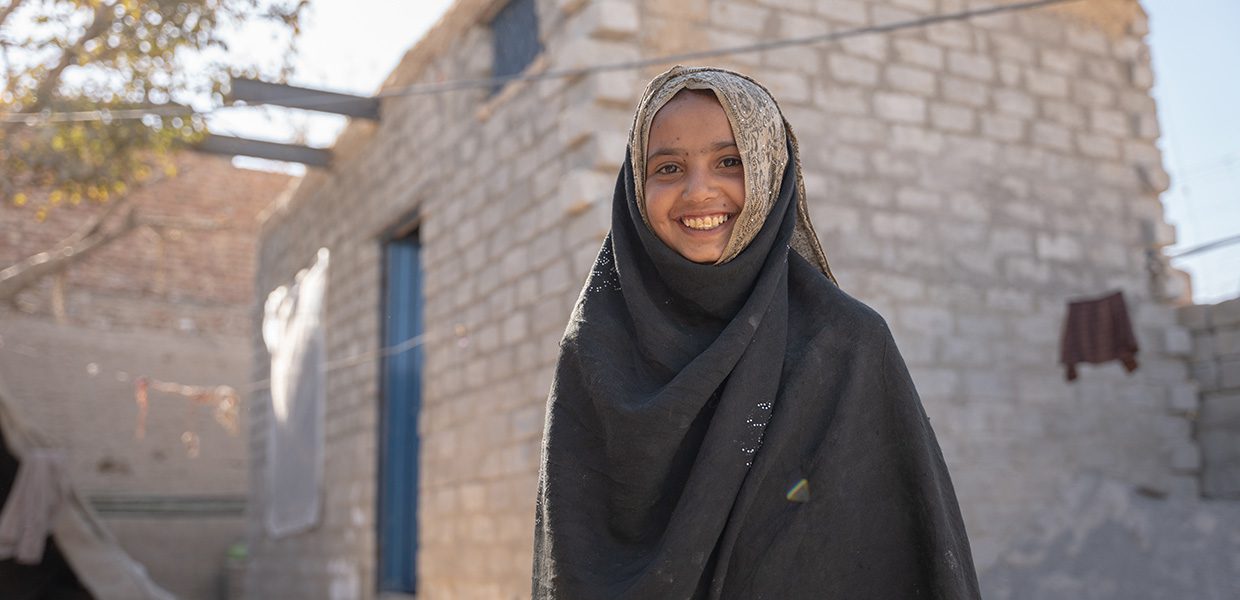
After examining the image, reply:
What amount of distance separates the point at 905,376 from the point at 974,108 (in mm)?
5168

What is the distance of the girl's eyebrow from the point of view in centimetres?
180

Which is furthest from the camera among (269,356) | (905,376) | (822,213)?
(269,356)

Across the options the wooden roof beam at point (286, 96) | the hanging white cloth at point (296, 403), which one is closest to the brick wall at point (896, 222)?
the wooden roof beam at point (286, 96)

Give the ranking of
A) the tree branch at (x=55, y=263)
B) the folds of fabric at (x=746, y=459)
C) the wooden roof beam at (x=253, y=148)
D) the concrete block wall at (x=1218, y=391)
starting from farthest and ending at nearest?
1. the tree branch at (x=55, y=263)
2. the wooden roof beam at (x=253, y=148)
3. the concrete block wall at (x=1218, y=391)
4. the folds of fabric at (x=746, y=459)

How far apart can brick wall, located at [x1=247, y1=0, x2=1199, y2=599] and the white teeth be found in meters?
3.49

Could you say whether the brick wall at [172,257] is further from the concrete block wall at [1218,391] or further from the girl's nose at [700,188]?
the girl's nose at [700,188]

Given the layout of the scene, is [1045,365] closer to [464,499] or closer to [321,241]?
[464,499]

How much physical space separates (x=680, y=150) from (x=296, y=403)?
356 inches

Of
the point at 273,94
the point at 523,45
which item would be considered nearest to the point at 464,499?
the point at 523,45

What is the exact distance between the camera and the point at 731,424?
5.22 ft

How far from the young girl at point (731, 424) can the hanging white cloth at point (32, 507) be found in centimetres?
718

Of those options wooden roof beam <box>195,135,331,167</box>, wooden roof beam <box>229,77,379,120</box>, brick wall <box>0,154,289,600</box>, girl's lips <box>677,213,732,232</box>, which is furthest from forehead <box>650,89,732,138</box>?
brick wall <box>0,154,289,600</box>

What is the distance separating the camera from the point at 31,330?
43.4 feet

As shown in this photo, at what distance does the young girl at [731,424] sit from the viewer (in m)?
1.60
